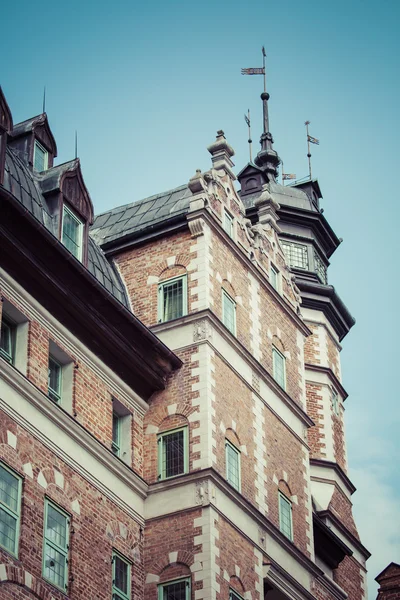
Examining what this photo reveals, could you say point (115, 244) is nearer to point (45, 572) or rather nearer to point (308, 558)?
point (308, 558)

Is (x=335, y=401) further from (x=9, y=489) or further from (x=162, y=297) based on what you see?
(x=9, y=489)

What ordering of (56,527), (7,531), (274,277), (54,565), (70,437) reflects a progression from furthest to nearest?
(274,277)
(70,437)
(56,527)
(54,565)
(7,531)

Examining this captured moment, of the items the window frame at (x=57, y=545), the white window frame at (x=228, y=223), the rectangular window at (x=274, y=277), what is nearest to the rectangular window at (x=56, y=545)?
the window frame at (x=57, y=545)

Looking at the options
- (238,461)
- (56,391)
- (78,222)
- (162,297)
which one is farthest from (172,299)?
(56,391)

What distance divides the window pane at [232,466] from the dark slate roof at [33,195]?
542cm

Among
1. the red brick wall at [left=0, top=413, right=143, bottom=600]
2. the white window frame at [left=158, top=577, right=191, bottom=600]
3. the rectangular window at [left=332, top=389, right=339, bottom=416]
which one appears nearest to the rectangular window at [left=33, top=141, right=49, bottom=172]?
the red brick wall at [left=0, top=413, right=143, bottom=600]

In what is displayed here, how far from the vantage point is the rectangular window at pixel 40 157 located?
41344 mm

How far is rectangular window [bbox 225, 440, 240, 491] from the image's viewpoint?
39.2 m

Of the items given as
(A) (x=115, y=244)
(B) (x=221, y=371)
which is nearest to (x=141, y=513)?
(B) (x=221, y=371)

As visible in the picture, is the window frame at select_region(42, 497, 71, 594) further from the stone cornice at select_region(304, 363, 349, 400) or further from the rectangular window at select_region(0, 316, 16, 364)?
the stone cornice at select_region(304, 363, 349, 400)

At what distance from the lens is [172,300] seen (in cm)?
4169

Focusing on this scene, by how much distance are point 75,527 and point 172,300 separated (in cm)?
941

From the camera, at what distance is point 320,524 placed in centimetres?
4659

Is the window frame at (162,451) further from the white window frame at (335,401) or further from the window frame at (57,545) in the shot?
the white window frame at (335,401)
